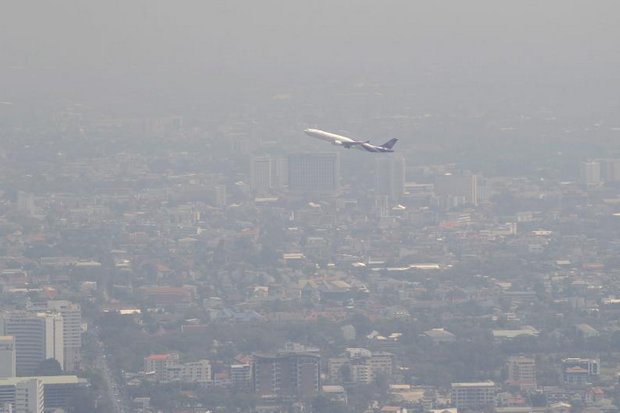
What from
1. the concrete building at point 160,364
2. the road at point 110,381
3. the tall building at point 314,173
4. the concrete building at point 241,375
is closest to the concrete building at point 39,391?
the road at point 110,381

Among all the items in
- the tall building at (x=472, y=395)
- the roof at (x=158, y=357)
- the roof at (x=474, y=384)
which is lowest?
the tall building at (x=472, y=395)

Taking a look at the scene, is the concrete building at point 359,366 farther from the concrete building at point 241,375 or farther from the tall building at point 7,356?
the tall building at point 7,356

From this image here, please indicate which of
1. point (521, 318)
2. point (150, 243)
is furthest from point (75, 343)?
point (150, 243)

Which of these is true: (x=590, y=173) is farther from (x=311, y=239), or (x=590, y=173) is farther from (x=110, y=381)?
(x=110, y=381)

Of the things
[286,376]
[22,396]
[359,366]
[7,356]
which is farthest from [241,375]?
[22,396]

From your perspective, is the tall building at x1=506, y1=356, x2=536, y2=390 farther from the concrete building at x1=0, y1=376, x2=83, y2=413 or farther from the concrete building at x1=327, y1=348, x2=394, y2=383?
the concrete building at x1=0, y1=376, x2=83, y2=413

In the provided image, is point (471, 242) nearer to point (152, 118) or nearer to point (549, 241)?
point (549, 241)
